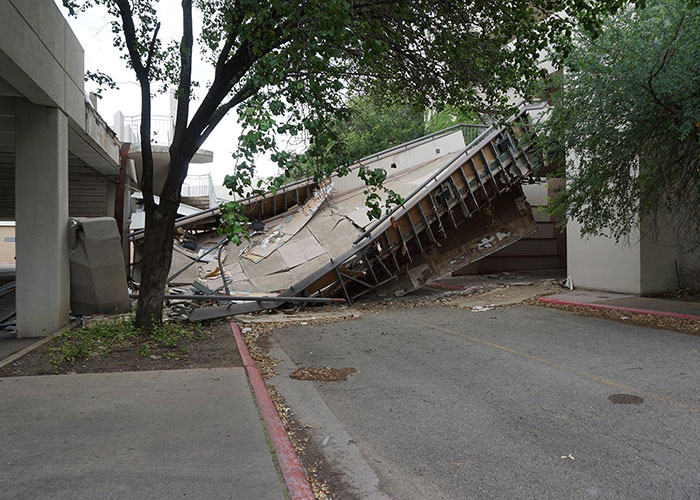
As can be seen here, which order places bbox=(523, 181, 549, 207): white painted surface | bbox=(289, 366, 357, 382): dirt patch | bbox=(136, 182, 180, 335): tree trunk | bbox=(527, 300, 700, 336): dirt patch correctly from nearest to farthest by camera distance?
bbox=(289, 366, 357, 382): dirt patch, bbox=(136, 182, 180, 335): tree trunk, bbox=(527, 300, 700, 336): dirt patch, bbox=(523, 181, 549, 207): white painted surface

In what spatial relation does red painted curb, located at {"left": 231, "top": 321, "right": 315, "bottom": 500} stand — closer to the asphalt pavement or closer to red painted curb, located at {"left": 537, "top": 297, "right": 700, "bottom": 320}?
the asphalt pavement

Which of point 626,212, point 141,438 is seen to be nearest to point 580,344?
point 626,212

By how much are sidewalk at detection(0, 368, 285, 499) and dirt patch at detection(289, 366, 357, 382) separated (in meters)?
1.22

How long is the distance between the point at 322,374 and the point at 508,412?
9.32 ft

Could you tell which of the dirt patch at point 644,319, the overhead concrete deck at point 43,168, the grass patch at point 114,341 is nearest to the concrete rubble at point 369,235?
the grass patch at point 114,341

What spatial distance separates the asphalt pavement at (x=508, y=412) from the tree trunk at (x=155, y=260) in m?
2.29

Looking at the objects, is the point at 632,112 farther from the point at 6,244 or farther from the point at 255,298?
the point at 6,244

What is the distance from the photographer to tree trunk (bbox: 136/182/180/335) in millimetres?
9000

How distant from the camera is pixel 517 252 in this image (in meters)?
23.2

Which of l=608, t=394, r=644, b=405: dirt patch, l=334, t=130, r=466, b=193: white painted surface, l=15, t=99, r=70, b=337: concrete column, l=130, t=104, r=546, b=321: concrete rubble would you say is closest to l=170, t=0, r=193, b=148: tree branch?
l=15, t=99, r=70, b=337: concrete column

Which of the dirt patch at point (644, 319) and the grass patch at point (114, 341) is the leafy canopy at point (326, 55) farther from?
the dirt patch at point (644, 319)

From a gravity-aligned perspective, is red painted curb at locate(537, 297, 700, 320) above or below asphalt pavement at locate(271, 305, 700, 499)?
above

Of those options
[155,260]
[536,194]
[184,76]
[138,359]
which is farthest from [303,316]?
[536,194]

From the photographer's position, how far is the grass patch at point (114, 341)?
7453 mm
